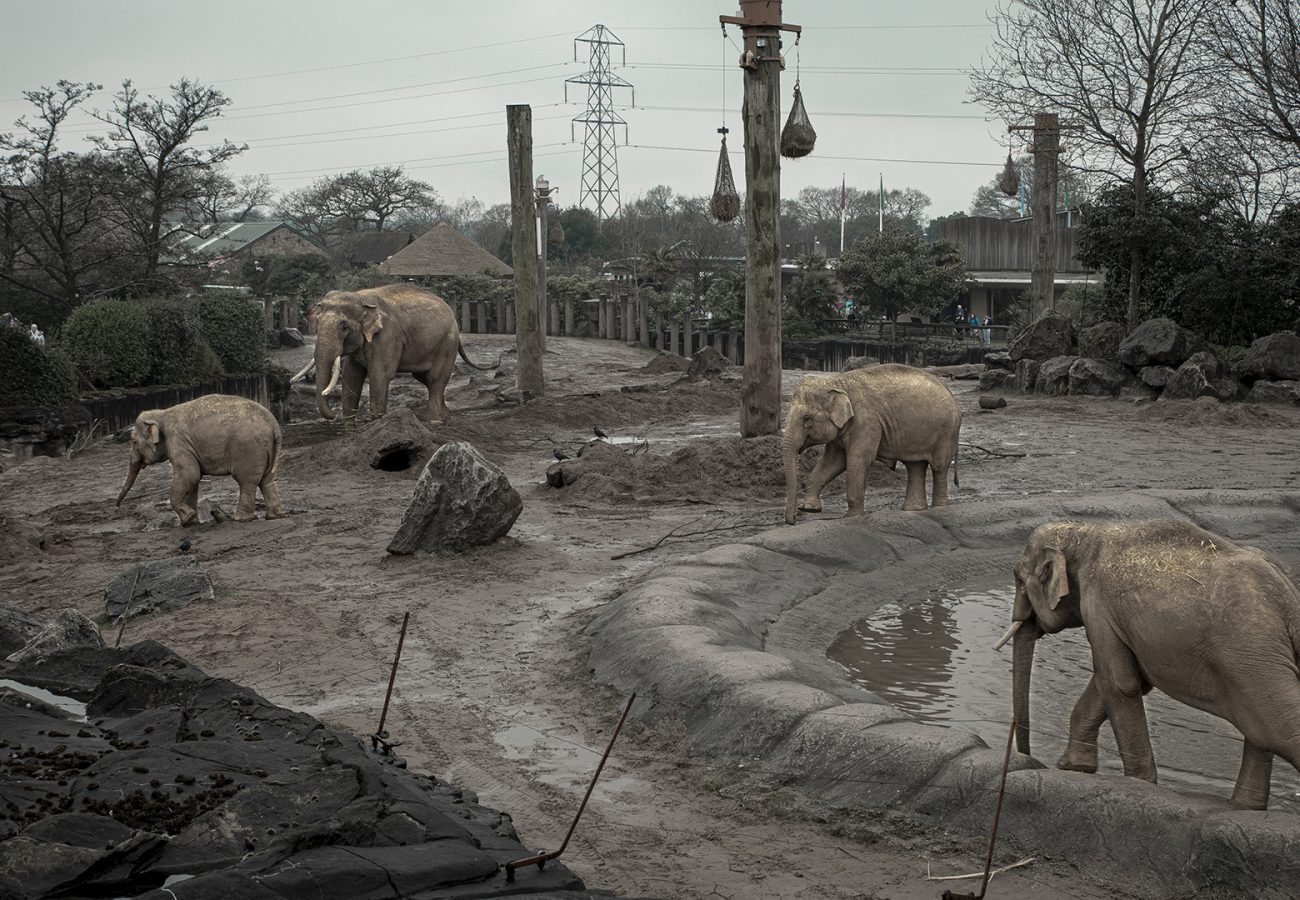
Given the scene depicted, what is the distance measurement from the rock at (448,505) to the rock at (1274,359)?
52.0 ft

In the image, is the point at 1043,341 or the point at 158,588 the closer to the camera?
the point at 158,588

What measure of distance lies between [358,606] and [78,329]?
1385cm

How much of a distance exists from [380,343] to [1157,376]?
42.1 ft

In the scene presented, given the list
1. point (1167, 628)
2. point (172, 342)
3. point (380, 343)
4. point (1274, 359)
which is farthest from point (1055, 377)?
point (1167, 628)

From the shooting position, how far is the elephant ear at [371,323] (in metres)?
19.0

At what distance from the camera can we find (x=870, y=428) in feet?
41.9

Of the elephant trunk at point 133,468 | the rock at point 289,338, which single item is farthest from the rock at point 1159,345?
the rock at point 289,338

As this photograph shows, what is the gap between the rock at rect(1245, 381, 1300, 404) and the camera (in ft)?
73.0

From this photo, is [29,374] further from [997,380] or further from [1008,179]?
[1008,179]

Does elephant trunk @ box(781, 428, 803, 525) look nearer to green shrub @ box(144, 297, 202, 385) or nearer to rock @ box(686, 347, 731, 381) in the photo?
green shrub @ box(144, 297, 202, 385)

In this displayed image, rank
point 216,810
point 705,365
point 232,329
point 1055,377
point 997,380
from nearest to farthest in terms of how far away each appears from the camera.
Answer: point 216,810 < point 1055,377 < point 232,329 < point 997,380 < point 705,365

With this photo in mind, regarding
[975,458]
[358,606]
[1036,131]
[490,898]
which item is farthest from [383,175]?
[490,898]

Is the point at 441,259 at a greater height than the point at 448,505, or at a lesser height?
greater

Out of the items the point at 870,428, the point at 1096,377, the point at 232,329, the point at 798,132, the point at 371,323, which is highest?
the point at 798,132
